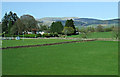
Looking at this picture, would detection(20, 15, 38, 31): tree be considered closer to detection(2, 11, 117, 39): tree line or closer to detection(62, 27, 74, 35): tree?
detection(2, 11, 117, 39): tree line

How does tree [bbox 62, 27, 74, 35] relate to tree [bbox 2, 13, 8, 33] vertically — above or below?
below

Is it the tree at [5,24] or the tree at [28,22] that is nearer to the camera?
the tree at [5,24]

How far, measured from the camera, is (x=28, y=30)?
289 ft

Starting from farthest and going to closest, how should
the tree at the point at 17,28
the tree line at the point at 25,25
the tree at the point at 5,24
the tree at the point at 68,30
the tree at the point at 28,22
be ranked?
1. the tree at the point at 28,22
2. the tree at the point at 5,24
3. the tree line at the point at 25,25
4. the tree at the point at 68,30
5. the tree at the point at 17,28

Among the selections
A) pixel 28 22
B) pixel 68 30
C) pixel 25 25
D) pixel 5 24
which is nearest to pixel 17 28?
pixel 25 25

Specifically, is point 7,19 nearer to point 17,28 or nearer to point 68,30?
point 17,28

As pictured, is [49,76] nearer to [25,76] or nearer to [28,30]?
[25,76]

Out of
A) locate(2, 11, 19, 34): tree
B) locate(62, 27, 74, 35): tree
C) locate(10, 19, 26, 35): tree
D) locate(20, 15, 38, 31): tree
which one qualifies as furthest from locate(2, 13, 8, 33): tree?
locate(62, 27, 74, 35): tree

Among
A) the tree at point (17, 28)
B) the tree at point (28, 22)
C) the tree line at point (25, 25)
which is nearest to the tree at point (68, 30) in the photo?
the tree line at point (25, 25)

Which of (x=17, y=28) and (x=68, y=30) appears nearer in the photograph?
(x=17, y=28)

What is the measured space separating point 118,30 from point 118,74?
36.3 metres

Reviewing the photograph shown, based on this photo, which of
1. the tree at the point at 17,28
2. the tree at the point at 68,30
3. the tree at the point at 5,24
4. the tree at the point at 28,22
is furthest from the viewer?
the tree at the point at 28,22

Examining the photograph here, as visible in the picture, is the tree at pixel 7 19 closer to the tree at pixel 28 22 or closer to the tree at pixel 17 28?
the tree at pixel 28 22

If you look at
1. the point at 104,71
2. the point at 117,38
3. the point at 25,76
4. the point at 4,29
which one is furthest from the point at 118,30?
the point at 4,29
